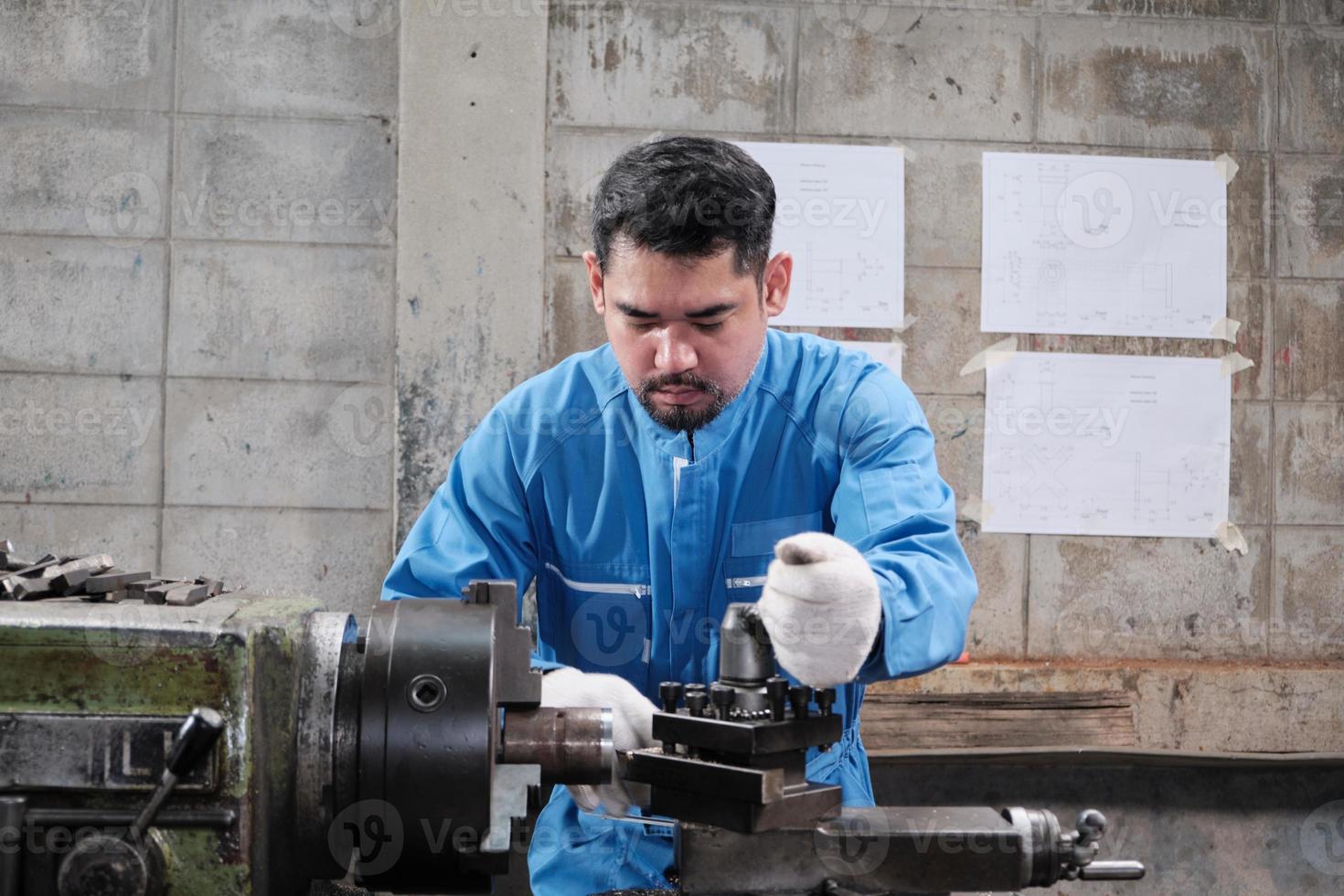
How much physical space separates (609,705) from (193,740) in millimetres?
616

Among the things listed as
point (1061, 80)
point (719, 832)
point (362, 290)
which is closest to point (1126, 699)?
point (1061, 80)

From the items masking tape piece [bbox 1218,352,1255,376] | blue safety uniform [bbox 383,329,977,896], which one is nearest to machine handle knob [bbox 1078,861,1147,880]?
blue safety uniform [bbox 383,329,977,896]

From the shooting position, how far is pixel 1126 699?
102 inches

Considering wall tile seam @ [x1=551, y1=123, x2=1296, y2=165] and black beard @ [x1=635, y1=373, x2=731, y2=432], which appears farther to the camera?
wall tile seam @ [x1=551, y1=123, x2=1296, y2=165]

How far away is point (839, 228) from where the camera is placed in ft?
8.59

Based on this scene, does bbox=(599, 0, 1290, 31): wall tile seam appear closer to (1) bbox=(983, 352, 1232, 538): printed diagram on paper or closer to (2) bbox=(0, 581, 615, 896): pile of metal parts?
(1) bbox=(983, 352, 1232, 538): printed diagram on paper

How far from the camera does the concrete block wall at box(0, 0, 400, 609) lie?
259 centimetres

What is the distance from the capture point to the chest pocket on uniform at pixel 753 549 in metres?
1.54

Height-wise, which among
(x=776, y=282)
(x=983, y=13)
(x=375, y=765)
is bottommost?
(x=375, y=765)

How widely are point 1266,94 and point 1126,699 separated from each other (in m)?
1.63

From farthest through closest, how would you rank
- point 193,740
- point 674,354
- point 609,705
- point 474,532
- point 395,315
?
point 395,315
point 474,532
point 674,354
point 609,705
point 193,740

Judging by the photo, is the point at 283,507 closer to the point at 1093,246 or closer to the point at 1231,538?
the point at 1093,246

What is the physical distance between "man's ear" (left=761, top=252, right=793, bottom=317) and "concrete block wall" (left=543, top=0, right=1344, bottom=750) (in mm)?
1055

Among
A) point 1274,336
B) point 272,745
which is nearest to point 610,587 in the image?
point 272,745
